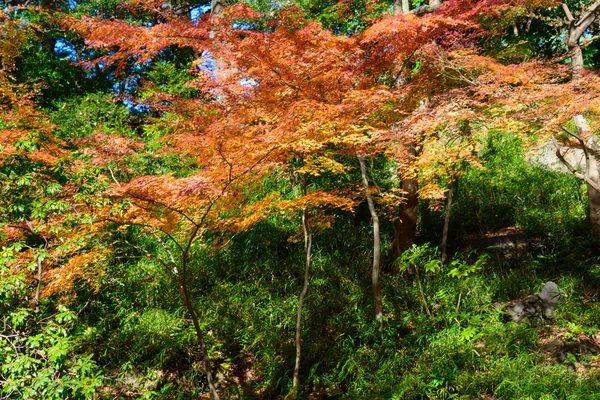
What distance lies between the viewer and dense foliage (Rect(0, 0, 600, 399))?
4.24 m

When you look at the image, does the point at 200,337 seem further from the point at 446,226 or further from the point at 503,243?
the point at 503,243

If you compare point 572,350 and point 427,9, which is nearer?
point 572,350

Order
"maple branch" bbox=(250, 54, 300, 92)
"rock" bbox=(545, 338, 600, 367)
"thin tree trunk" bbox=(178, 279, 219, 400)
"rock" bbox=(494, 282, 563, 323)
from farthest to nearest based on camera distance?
"rock" bbox=(494, 282, 563, 323) < "maple branch" bbox=(250, 54, 300, 92) < "rock" bbox=(545, 338, 600, 367) < "thin tree trunk" bbox=(178, 279, 219, 400)

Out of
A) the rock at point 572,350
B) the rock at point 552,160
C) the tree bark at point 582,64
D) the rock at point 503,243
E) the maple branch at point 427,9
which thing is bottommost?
the rock at point 572,350

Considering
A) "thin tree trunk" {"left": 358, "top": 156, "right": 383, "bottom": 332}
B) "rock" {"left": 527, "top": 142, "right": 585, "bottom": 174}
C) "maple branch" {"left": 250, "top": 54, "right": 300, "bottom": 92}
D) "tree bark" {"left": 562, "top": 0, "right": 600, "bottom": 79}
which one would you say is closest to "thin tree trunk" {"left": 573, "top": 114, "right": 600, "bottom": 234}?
"tree bark" {"left": 562, "top": 0, "right": 600, "bottom": 79}

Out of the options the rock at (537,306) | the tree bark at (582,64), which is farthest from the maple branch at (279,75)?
the rock at (537,306)

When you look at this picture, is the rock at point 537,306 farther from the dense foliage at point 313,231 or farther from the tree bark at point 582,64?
the tree bark at point 582,64

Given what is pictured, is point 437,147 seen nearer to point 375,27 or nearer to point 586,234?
point 375,27

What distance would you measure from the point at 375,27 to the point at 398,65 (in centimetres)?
84

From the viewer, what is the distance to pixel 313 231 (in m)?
7.46

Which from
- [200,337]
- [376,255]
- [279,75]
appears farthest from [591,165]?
[200,337]

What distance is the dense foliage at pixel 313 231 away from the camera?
13.9 feet

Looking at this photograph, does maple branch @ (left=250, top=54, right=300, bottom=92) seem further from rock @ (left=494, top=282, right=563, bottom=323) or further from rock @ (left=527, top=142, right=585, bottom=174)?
rock @ (left=527, top=142, right=585, bottom=174)

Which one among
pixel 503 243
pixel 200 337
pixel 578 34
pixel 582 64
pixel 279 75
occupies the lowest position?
pixel 503 243
